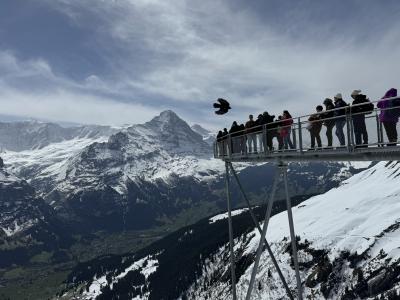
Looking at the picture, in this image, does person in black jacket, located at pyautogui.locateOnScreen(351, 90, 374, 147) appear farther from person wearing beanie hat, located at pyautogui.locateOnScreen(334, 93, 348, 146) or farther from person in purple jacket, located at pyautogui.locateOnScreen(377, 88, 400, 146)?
person in purple jacket, located at pyautogui.locateOnScreen(377, 88, 400, 146)

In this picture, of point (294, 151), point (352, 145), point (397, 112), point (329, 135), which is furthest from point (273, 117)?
point (397, 112)

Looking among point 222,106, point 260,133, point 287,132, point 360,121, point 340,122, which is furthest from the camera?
point 222,106

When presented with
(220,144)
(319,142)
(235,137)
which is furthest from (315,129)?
(220,144)

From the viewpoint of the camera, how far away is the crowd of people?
1845cm

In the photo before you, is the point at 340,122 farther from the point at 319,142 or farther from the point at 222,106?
the point at 222,106

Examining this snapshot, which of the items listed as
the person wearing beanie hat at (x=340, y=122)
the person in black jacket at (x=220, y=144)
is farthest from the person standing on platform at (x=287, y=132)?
the person in black jacket at (x=220, y=144)

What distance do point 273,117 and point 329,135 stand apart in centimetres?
864

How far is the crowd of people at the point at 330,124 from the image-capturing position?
1845cm

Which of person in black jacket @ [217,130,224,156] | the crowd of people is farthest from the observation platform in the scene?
person in black jacket @ [217,130,224,156]

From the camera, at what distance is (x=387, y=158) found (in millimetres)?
18375

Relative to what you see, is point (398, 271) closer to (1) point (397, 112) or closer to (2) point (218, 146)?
(2) point (218, 146)

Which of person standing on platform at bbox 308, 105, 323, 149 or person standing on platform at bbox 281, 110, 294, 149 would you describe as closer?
person standing on platform at bbox 308, 105, 323, 149

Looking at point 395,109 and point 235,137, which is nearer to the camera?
point 395,109

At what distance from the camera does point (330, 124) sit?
2147cm
